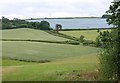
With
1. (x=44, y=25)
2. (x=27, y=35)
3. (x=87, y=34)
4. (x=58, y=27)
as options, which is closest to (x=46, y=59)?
(x=27, y=35)

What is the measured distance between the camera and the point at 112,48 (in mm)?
22312

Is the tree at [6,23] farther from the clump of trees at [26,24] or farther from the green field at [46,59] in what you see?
the green field at [46,59]

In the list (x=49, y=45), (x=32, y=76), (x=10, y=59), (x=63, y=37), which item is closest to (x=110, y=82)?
(x=32, y=76)

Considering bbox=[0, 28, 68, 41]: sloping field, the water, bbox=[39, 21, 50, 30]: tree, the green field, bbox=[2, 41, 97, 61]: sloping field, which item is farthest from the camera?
bbox=[39, 21, 50, 30]: tree

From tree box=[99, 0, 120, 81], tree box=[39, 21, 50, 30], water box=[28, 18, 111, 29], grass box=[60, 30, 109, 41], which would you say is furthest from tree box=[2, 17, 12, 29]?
tree box=[99, 0, 120, 81]

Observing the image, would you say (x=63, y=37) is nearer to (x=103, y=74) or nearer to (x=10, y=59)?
(x=10, y=59)

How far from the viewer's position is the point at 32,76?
30578mm

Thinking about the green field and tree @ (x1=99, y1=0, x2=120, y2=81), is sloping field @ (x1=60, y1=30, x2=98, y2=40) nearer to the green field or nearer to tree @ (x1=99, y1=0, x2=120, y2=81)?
the green field

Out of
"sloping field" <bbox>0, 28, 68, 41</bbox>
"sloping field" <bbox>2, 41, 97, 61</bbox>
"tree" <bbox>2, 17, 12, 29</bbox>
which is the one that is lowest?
"sloping field" <bbox>2, 41, 97, 61</bbox>

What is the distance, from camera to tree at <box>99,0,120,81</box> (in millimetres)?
22062

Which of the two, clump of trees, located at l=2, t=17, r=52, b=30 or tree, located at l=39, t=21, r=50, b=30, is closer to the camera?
clump of trees, located at l=2, t=17, r=52, b=30

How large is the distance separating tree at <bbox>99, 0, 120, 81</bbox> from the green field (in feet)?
16.2

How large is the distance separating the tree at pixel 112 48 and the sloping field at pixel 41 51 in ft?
86.9

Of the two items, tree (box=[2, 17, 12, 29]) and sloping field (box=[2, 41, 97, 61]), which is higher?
tree (box=[2, 17, 12, 29])
